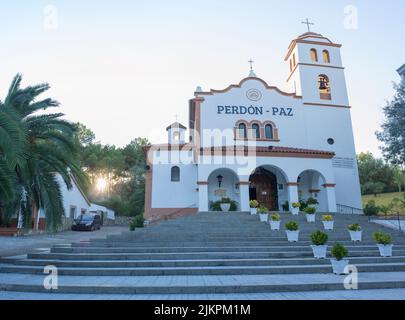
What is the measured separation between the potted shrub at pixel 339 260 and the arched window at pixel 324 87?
1972 centimetres

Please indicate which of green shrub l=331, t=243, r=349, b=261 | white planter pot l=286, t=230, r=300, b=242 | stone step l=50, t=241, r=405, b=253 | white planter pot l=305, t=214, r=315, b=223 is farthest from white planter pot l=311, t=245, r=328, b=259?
white planter pot l=305, t=214, r=315, b=223

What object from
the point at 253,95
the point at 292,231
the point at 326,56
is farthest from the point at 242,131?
the point at 292,231

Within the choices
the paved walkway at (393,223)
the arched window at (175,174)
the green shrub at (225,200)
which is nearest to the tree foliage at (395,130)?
the paved walkway at (393,223)

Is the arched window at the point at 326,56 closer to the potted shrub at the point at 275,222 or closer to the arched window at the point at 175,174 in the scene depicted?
the arched window at the point at 175,174

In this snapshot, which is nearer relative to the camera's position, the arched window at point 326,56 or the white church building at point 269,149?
the white church building at point 269,149

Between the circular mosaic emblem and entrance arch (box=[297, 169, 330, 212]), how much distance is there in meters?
6.82

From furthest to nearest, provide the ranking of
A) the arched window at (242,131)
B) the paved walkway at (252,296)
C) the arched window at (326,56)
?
the arched window at (326,56) < the arched window at (242,131) < the paved walkway at (252,296)

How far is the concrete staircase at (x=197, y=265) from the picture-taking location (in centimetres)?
651

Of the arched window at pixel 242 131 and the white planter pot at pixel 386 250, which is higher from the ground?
the arched window at pixel 242 131

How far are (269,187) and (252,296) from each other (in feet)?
54.0

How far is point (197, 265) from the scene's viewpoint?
8.66m

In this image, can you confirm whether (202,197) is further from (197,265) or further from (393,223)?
(393,223)

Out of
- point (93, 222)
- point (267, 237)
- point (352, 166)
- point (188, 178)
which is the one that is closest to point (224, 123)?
point (188, 178)

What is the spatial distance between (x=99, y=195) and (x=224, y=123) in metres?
34.8
